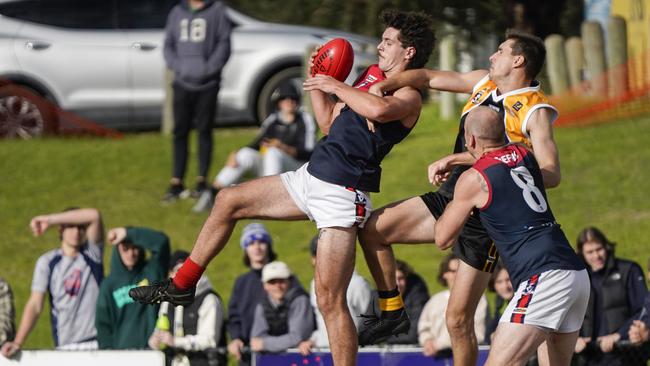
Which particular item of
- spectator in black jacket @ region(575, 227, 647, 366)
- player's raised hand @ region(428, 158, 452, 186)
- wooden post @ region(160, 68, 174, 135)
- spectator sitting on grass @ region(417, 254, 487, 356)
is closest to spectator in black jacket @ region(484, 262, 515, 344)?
spectator sitting on grass @ region(417, 254, 487, 356)

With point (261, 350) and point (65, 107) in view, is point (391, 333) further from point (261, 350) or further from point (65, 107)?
point (65, 107)

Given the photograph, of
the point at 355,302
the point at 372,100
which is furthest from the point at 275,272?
the point at 372,100

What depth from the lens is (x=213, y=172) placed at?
52.9ft

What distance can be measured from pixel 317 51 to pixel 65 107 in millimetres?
9408

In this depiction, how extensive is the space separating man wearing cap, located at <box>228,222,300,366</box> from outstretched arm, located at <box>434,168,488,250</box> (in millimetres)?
3286

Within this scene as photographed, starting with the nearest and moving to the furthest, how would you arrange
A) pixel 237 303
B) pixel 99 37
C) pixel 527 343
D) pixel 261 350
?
1. pixel 527 343
2. pixel 261 350
3. pixel 237 303
4. pixel 99 37

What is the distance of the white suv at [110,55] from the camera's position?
16812 millimetres

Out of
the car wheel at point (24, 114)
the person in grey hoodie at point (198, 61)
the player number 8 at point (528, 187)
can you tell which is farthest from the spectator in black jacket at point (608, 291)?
the car wheel at point (24, 114)

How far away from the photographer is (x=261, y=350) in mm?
10281

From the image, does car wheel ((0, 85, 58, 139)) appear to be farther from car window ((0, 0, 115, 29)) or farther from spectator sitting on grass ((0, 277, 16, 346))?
spectator sitting on grass ((0, 277, 16, 346))

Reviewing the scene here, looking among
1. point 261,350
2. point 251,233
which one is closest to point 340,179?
point 261,350

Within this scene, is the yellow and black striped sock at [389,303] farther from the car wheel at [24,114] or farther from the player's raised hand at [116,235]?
the car wheel at [24,114]

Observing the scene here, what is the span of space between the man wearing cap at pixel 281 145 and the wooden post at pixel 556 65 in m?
5.05

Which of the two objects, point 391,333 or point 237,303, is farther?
point 237,303
